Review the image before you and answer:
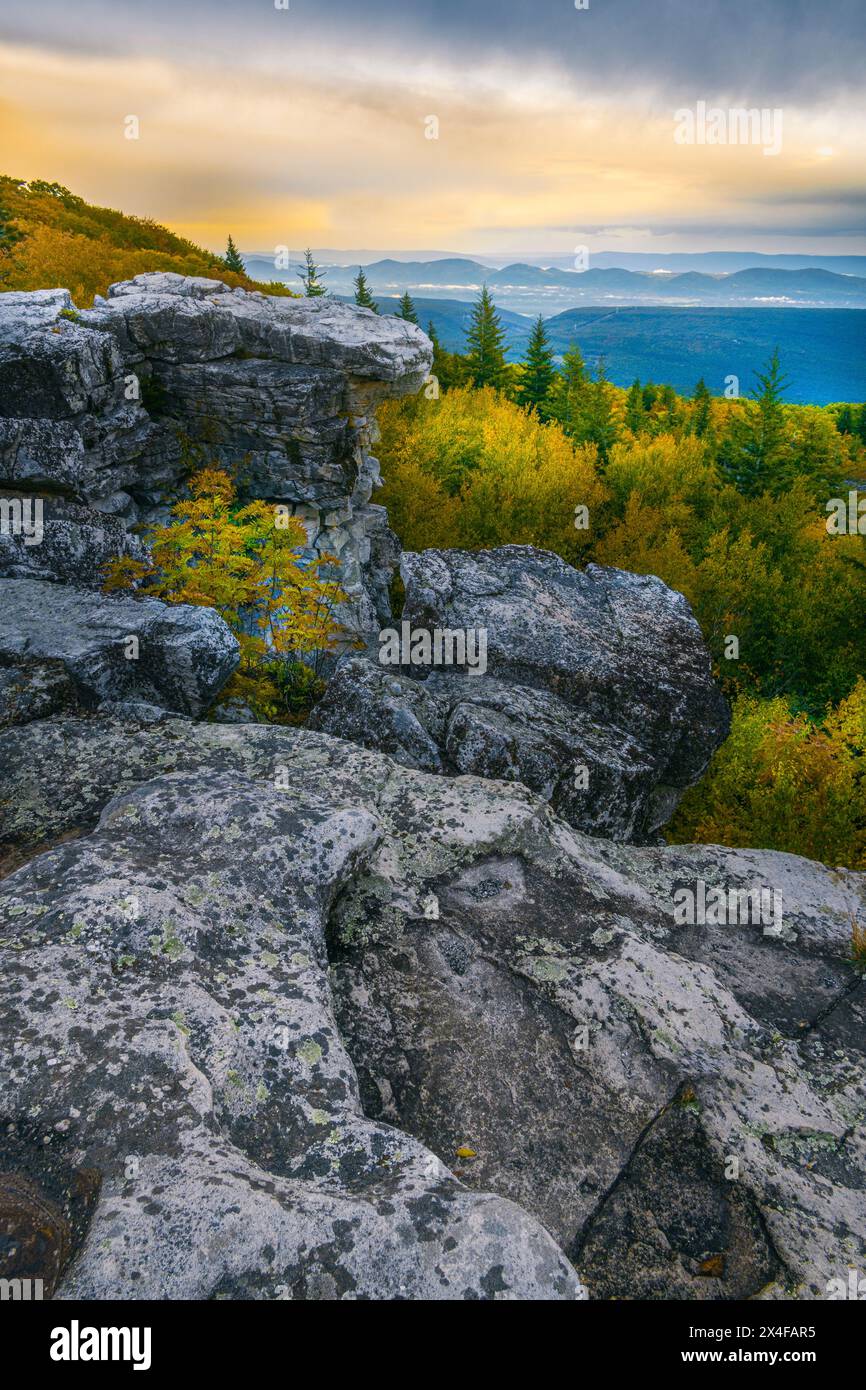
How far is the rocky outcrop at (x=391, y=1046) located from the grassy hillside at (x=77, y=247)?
25954 mm

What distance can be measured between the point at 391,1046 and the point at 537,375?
6031 cm

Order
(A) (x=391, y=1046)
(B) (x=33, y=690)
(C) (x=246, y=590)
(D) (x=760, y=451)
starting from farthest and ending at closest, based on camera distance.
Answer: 1. (D) (x=760, y=451)
2. (C) (x=246, y=590)
3. (B) (x=33, y=690)
4. (A) (x=391, y=1046)

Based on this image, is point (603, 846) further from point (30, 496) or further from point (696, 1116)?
point (30, 496)

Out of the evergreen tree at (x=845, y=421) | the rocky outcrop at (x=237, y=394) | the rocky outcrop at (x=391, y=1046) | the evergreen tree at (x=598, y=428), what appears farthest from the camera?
the evergreen tree at (x=845, y=421)

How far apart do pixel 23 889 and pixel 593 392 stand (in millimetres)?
60329

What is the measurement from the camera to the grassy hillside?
27.2m

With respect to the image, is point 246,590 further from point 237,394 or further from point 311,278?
point 311,278

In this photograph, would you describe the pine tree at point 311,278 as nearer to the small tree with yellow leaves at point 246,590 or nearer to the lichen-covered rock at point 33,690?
the small tree with yellow leaves at point 246,590

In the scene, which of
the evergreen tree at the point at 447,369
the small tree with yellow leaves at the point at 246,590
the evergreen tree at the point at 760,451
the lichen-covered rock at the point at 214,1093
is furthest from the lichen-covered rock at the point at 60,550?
the evergreen tree at the point at 447,369

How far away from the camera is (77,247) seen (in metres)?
30.5

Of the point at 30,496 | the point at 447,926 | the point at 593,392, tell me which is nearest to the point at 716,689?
the point at 447,926

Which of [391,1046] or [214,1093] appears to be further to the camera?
[391,1046]

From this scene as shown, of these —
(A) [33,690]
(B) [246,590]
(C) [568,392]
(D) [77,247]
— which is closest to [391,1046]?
(A) [33,690]

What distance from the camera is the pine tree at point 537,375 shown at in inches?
2258
